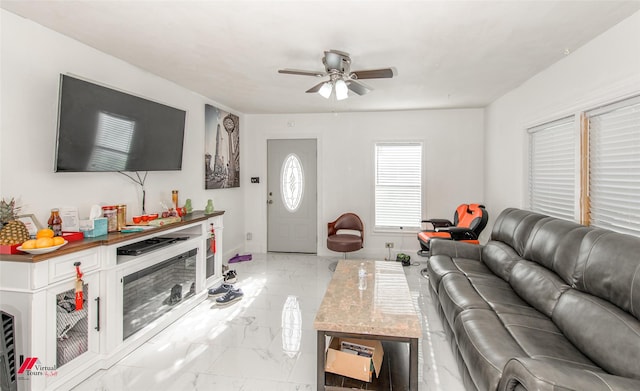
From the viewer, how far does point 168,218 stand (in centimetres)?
298

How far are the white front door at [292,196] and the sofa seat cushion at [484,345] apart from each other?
356 centimetres

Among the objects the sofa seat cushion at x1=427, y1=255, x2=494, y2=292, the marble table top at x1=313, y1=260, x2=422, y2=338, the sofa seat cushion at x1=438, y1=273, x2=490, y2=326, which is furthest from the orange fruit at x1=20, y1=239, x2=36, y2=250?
the sofa seat cushion at x1=427, y1=255, x2=494, y2=292

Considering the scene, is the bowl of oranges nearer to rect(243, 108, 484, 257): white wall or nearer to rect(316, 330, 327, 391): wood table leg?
rect(316, 330, 327, 391): wood table leg

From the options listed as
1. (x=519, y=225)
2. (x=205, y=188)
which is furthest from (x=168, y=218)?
(x=519, y=225)

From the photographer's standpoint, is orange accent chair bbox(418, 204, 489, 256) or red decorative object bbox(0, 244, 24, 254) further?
orange accent chair bbox(418, 204, 489, 256)

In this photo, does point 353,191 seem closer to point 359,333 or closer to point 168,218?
point 168,218

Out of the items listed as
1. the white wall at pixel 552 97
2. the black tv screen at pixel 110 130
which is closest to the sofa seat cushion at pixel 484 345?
the white wall at pixel 552 97

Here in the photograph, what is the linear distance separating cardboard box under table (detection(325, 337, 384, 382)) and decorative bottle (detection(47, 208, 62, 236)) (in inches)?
84.2

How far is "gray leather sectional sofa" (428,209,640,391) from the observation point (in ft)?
4.12

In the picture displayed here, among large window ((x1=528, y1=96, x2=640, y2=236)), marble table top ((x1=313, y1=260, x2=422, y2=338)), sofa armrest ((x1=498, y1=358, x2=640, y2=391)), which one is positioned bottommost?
marble table top ((x1=313, y1=260, x2=422, y2=338))

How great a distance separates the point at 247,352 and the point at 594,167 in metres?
3.31

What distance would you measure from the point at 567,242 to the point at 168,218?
11.1ft

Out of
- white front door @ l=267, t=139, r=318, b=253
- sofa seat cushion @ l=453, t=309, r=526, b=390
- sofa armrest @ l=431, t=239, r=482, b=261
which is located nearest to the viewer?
sofa seat cushion @ l=453, t=309, r=526, b=390

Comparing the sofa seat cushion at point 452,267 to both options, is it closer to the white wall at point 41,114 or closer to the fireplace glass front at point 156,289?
the fireplace glass front at point 156,289
